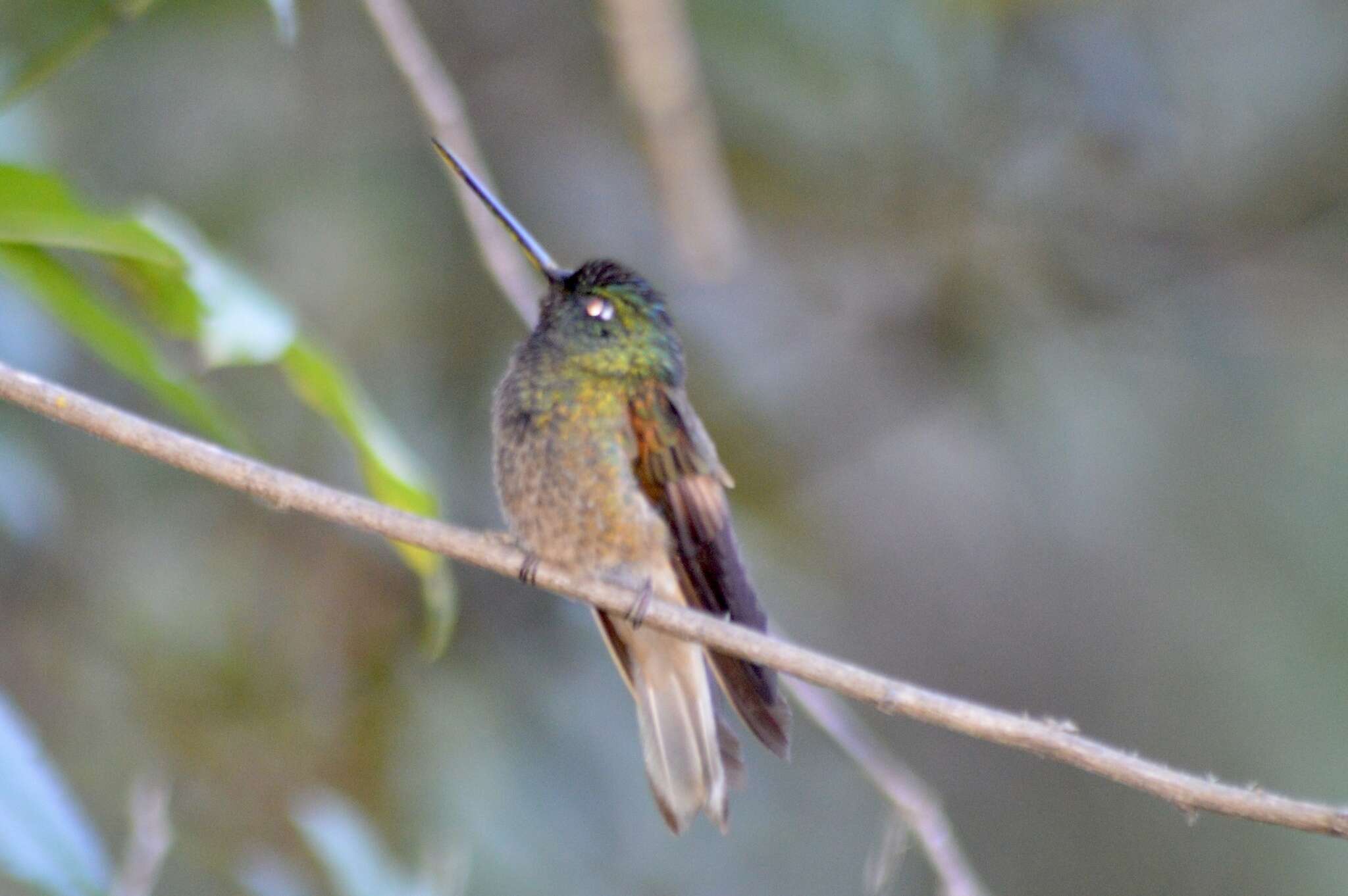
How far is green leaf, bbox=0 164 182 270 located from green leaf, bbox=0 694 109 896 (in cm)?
79

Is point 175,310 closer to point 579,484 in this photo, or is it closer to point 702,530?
point 579,484

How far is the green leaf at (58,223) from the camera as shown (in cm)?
184

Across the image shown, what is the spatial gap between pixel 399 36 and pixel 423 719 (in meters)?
1.76

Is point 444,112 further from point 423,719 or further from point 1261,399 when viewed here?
point 1261,399

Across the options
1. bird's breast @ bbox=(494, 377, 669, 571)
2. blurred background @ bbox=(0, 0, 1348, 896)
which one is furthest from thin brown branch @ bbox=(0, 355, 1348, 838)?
blurred background @ bbox=(0, 0, 1348, 896)

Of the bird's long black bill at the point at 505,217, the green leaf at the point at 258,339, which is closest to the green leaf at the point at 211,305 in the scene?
the green leaf at the point at 258,339

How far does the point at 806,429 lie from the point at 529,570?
2.24 meters

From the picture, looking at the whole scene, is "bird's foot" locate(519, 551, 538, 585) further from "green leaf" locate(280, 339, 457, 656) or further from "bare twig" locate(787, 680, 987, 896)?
"bare twig" locate(787, 680, 987, 896)

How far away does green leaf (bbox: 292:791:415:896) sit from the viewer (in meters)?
2.49

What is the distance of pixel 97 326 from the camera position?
1982mm

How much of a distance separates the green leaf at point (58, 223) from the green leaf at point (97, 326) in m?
0.10

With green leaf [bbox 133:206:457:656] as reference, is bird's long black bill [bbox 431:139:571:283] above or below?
above

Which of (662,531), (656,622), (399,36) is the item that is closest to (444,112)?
(399,36)

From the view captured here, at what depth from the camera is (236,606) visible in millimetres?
3582
